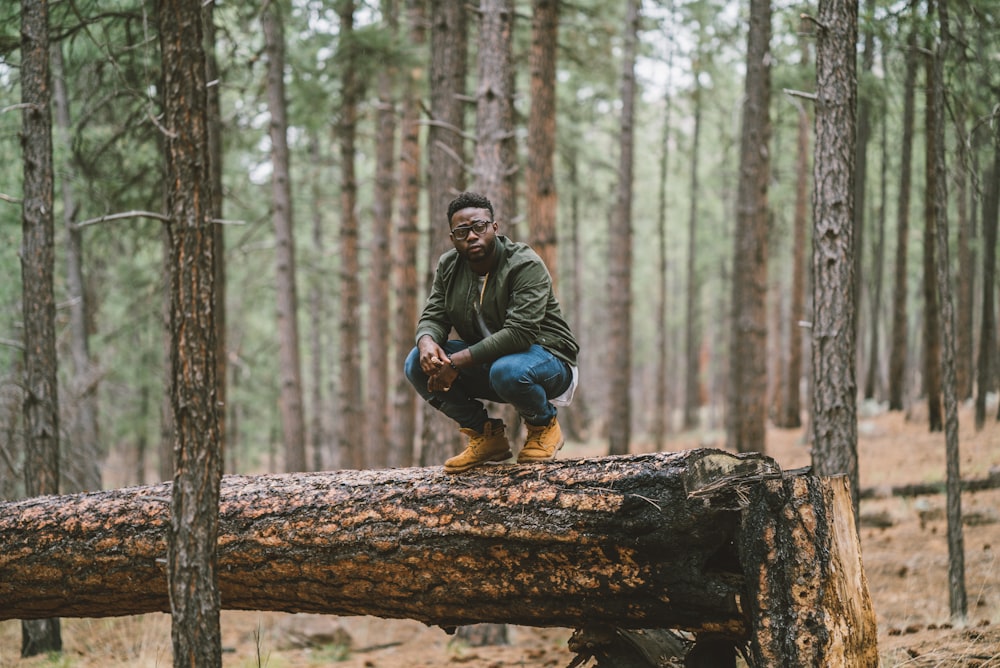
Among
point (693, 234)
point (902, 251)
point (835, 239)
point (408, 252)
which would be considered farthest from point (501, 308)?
point (693, 234)

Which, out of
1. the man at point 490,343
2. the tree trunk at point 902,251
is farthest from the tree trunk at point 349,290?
the tree trunk at point 902,251

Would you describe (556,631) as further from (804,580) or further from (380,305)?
(380,305)

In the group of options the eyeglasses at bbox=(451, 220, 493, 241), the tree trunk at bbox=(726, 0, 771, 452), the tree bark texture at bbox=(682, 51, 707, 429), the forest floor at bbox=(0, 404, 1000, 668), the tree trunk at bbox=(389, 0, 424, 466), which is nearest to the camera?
the eyeglasses at bbox=(451, 220, 493, 241)

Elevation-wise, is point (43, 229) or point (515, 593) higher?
point (43, 229)

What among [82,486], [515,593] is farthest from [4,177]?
[515,593]

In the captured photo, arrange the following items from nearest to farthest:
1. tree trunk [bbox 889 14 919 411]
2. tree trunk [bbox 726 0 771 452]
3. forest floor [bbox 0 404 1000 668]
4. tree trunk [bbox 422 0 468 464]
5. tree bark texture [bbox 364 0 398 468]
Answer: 1. forest floor [bbox 0 404 1000 668]
2. tree trunk [bbox 422 0 468 464]
3. tree trunk [bbox 726 0 771 452]
4. tree bark texture [bbox 364 0 398 468]
5. tree trunk [bbox 889 14 919 411]

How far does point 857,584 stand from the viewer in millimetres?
4309

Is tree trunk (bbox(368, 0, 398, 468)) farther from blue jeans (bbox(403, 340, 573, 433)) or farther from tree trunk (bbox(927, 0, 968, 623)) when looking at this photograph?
blue jeans (bbox(403, 340, 573, 433))

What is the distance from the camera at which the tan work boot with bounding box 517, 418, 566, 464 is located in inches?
205

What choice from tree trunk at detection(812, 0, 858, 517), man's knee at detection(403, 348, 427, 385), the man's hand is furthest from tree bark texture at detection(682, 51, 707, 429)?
the man's hand

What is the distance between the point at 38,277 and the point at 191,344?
4.47 meters

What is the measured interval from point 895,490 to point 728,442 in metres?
6.33

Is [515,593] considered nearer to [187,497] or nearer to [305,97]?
[187,497]

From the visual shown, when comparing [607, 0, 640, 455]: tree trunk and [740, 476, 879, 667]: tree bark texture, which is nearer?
[740, 476, 879, 667]: tree bark texture
